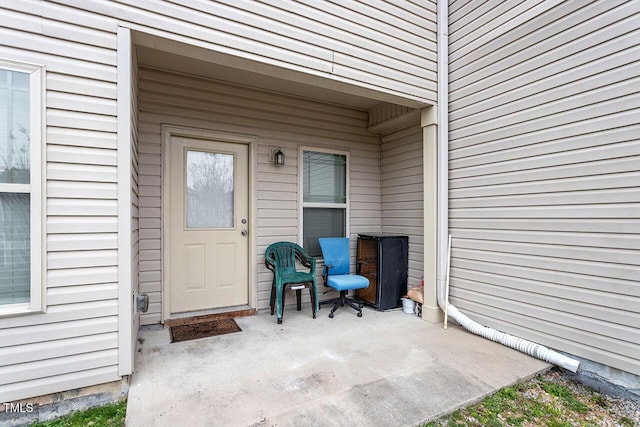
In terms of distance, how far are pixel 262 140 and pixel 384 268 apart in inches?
82.1

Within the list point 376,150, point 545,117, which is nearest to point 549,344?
point 545,117

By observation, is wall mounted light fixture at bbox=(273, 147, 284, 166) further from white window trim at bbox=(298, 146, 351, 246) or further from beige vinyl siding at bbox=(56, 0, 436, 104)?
beige vinyl siding at bbox=(56, 0, 436, 104)

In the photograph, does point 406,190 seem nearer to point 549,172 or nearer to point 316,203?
point 316,203

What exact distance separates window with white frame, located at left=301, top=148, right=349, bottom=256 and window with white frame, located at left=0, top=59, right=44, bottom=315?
8.54ft

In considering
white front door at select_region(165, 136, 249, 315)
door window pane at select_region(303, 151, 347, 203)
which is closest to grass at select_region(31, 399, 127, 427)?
white front door at select_region(165, 136, 249, 315)

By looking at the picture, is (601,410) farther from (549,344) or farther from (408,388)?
(408,388)

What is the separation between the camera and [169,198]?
10.9 feet

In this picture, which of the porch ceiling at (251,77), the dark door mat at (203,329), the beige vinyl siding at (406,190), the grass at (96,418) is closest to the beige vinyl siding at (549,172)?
the beige vinyl siding at (406,190)

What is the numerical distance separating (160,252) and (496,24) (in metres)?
3.87

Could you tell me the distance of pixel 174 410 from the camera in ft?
6.06

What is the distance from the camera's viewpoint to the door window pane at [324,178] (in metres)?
4.11

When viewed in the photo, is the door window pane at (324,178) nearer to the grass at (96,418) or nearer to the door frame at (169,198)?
the door frame at (169,198)

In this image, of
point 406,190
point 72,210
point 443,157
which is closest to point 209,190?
point 72,210

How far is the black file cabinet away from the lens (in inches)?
151
